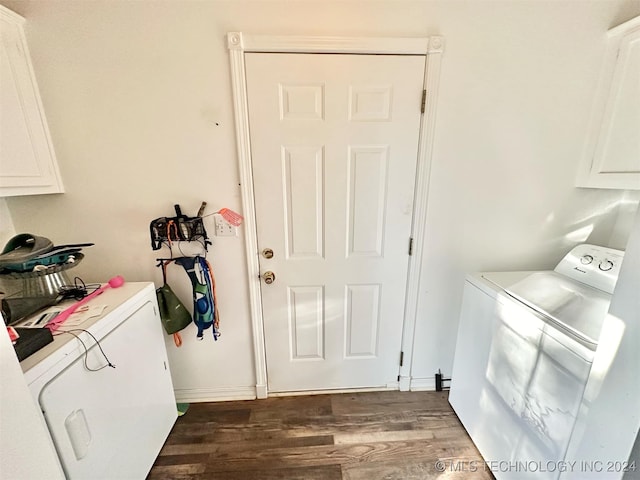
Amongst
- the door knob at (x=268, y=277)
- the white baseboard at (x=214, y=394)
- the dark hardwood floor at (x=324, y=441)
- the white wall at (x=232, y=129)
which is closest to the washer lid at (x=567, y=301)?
the white wall at (x=232, y=129)

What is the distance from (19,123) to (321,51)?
55.6 inches

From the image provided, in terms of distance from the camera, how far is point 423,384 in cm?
184

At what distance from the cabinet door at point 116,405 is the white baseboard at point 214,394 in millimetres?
181

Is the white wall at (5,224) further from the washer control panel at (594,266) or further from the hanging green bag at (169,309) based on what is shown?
the washer control panel at (594,266)

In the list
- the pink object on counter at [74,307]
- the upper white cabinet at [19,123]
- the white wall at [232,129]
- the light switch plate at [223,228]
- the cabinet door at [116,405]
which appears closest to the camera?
the cabinet door at [116,405]

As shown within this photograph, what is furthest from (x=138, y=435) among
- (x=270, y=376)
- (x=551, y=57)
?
(x=551, y=57)

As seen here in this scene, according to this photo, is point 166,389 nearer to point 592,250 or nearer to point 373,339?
point 373,339

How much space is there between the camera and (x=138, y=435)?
4.13ft

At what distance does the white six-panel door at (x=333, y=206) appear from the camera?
1.35 meters

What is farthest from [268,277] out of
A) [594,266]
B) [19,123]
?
[594,266]

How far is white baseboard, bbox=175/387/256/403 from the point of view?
1749mm

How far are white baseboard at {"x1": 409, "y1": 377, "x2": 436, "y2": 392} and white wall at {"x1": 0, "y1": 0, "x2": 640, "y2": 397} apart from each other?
0.59 m

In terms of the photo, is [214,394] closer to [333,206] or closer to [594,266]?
[333,206]

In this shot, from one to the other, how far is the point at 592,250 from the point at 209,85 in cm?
204
